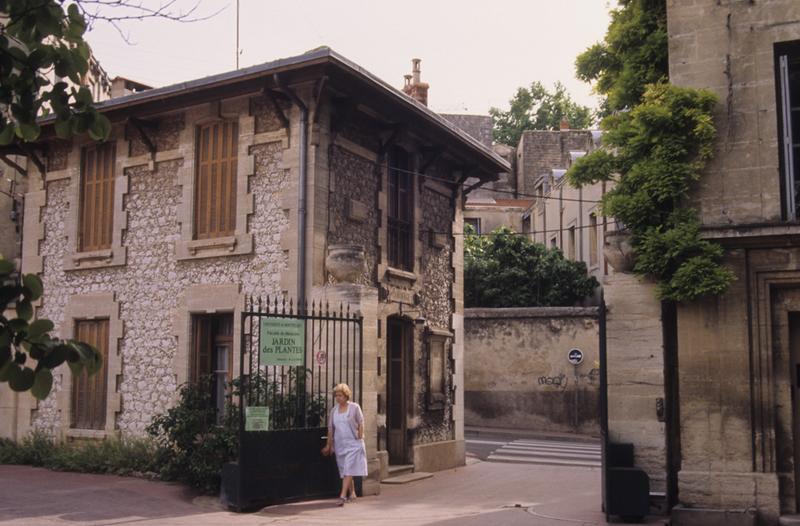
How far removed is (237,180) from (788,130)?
7.90 m

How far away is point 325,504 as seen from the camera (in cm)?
1157

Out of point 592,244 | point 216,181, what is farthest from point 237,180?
point 592,244

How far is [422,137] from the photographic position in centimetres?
1602

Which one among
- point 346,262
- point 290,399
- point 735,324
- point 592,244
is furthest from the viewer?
point 592,244

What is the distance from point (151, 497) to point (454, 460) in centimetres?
675

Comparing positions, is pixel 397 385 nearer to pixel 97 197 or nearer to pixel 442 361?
pixel 442 361

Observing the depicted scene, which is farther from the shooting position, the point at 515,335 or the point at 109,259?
the point at 515,335

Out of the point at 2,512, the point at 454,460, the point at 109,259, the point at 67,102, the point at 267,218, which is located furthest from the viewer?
the point at 454,460

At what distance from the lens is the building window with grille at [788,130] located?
9898 mm

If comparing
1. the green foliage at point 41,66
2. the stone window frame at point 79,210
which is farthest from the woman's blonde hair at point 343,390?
the green foliage at point 41,66

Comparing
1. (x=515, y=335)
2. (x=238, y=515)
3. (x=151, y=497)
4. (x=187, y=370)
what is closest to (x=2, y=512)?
(x=151, y=497)

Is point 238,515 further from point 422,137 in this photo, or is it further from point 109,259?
point 422,137

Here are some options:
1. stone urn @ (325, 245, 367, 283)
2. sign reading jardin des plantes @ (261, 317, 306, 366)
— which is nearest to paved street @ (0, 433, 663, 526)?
sign reading jardin des plantes @ (261, 317, 306, 366)

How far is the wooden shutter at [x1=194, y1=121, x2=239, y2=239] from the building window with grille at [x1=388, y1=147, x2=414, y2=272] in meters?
2.72
